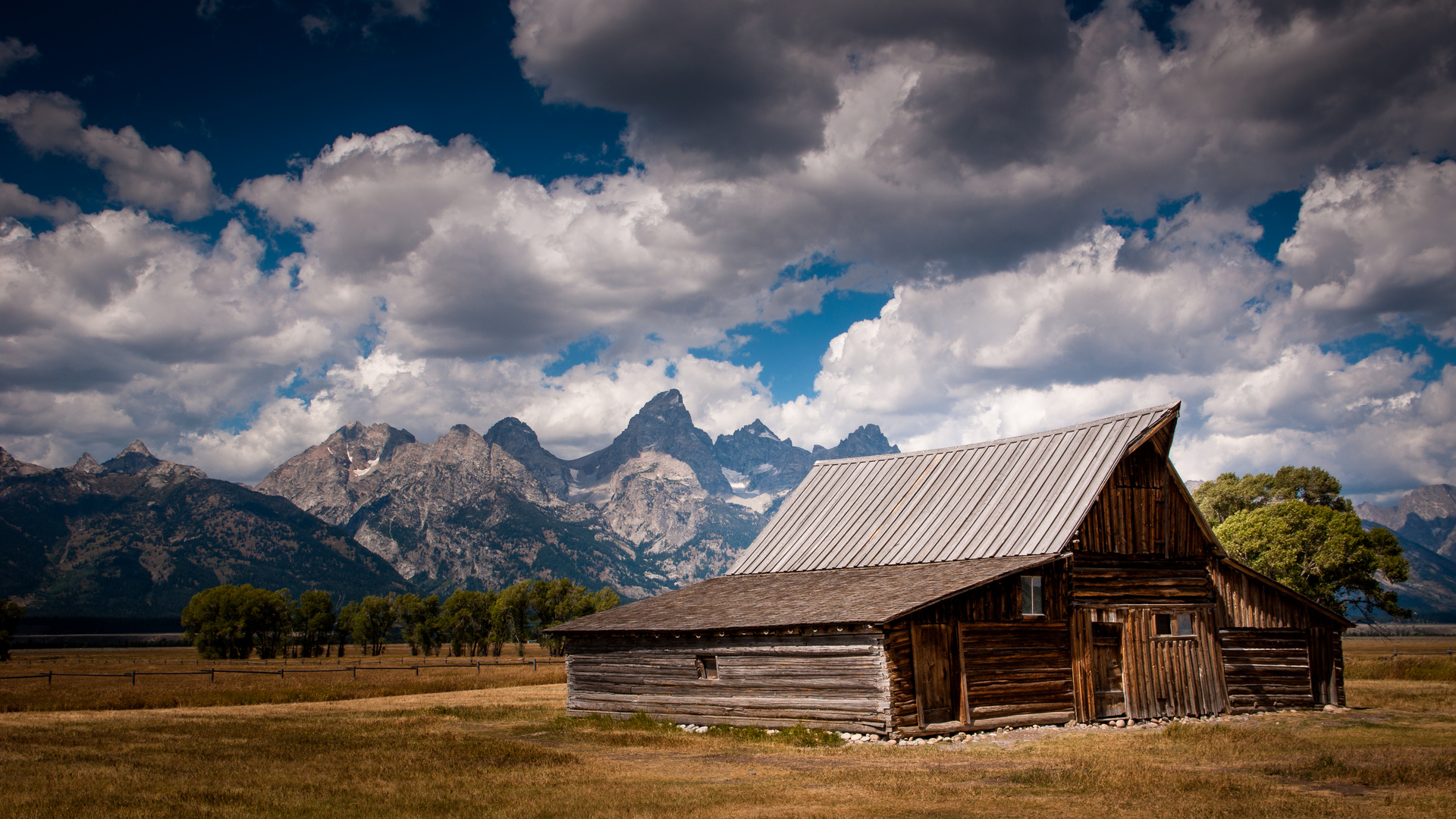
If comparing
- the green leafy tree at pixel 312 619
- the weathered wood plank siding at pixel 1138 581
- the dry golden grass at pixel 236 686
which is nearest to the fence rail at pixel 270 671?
the dry golden grass at pixel 236 686

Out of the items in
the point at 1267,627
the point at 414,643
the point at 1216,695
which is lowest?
the point at 414,643

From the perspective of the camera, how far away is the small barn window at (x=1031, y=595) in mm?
25875

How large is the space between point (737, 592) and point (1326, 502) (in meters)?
51.7

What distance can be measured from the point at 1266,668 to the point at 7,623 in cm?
11968

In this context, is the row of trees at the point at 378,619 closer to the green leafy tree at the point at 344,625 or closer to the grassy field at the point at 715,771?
the green leafy tree at the point at 344,625

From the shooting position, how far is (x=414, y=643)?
128 m

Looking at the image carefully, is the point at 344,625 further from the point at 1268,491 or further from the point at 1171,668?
the point at 1171,668

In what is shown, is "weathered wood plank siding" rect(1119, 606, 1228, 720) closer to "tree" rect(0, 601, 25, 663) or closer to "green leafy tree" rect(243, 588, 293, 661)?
"green leafy tree" rect(243, 588, 293, 661)

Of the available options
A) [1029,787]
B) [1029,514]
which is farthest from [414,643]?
[1029,787]

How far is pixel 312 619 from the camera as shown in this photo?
406 ft

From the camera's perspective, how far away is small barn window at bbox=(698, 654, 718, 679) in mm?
27594

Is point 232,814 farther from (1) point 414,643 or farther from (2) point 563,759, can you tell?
(1) point 414,643

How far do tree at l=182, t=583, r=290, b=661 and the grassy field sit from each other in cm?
9322

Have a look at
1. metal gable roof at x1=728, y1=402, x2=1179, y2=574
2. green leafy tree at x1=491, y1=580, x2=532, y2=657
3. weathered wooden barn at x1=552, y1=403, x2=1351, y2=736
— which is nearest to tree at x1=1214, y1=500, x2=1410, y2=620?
weathered wooden barn at x1=552, y1=403, x2=1351, y2=736
